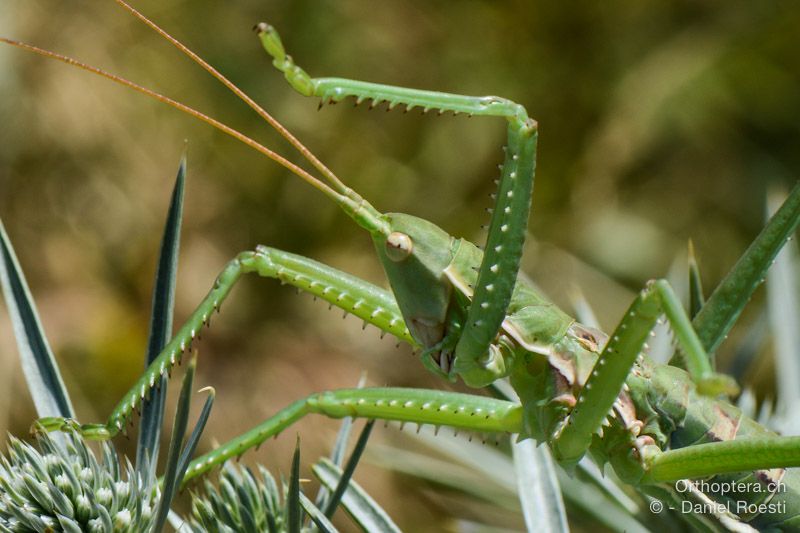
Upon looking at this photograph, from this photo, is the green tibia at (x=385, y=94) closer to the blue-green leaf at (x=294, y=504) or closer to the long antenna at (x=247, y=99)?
the long antenna at (x=247, y=99)

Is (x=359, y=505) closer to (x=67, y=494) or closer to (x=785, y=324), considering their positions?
(x=67, y=494)

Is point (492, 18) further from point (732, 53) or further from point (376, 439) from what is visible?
point (376, 439)

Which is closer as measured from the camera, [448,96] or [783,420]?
[448,96]

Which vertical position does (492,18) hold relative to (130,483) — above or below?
above

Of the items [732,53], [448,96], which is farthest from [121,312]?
[732,53]

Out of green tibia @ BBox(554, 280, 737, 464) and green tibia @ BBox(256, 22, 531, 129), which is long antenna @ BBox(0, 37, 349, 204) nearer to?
green tibia @ BBox(256, 22, 531, 129)
